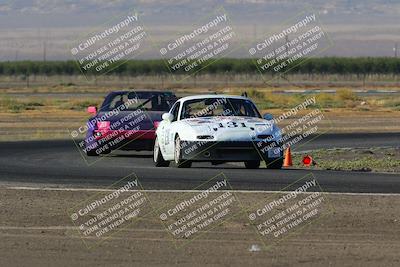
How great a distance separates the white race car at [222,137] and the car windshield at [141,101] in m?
3.89

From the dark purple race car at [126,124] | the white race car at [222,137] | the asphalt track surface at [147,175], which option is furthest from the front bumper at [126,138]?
the white race car at [222,137]

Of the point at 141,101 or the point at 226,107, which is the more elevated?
the point at 141,101

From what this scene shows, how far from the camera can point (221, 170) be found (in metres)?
22.1

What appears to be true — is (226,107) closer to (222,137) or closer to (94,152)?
(222,137)

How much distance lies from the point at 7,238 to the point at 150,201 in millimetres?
3729

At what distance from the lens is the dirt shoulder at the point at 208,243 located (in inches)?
468

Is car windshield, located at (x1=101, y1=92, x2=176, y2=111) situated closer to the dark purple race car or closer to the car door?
the dark purple race car

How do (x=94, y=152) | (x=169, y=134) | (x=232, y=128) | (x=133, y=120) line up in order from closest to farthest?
(x=232, y=128) < (x=169, y=134) < (x=133, y=120) < (x=94, y=152)

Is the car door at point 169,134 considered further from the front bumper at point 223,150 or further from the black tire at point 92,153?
the black tire at point 92,153

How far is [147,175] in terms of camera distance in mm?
21000

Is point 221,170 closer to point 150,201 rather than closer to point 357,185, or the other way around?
point 357,185

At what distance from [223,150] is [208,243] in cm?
Answer: 850

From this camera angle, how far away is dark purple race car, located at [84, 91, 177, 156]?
26.4m

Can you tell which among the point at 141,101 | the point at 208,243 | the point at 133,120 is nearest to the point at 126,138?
the point at 133,120
